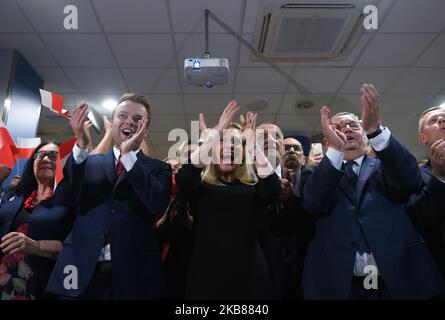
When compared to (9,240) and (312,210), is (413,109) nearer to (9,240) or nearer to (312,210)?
(312,210)

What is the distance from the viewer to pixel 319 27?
311 cm

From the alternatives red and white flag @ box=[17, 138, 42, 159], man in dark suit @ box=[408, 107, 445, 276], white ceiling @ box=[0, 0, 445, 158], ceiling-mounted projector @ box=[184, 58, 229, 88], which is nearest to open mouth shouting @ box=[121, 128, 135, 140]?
red and white flag @ box=[17, 138, 42, 159]

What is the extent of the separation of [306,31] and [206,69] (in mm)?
958

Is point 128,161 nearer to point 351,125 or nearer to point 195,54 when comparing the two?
point 351,125

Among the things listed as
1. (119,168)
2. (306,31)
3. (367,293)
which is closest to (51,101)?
(119,168)

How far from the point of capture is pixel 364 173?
161 centimetres

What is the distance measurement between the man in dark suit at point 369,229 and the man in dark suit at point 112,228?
2.19ft

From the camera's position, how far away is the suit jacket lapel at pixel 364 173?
5.09 ft

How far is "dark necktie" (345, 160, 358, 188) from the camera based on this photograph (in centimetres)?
162

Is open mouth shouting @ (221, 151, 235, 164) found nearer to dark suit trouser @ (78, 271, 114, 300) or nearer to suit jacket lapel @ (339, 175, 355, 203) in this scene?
suit jacket lapel @ (339, 175, 355, 203)

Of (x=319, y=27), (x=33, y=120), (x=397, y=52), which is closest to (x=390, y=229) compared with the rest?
(x=319, y=27)

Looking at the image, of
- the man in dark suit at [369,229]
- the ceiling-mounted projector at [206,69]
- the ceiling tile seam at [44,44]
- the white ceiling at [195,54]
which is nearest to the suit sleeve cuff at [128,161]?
the man in dark suit at [369,229]

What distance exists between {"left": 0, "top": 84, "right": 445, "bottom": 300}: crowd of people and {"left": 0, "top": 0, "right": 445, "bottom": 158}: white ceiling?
1.68 m

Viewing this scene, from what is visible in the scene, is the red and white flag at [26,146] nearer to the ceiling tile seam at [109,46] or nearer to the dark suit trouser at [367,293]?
the ceiling tile seam at [109,46]
